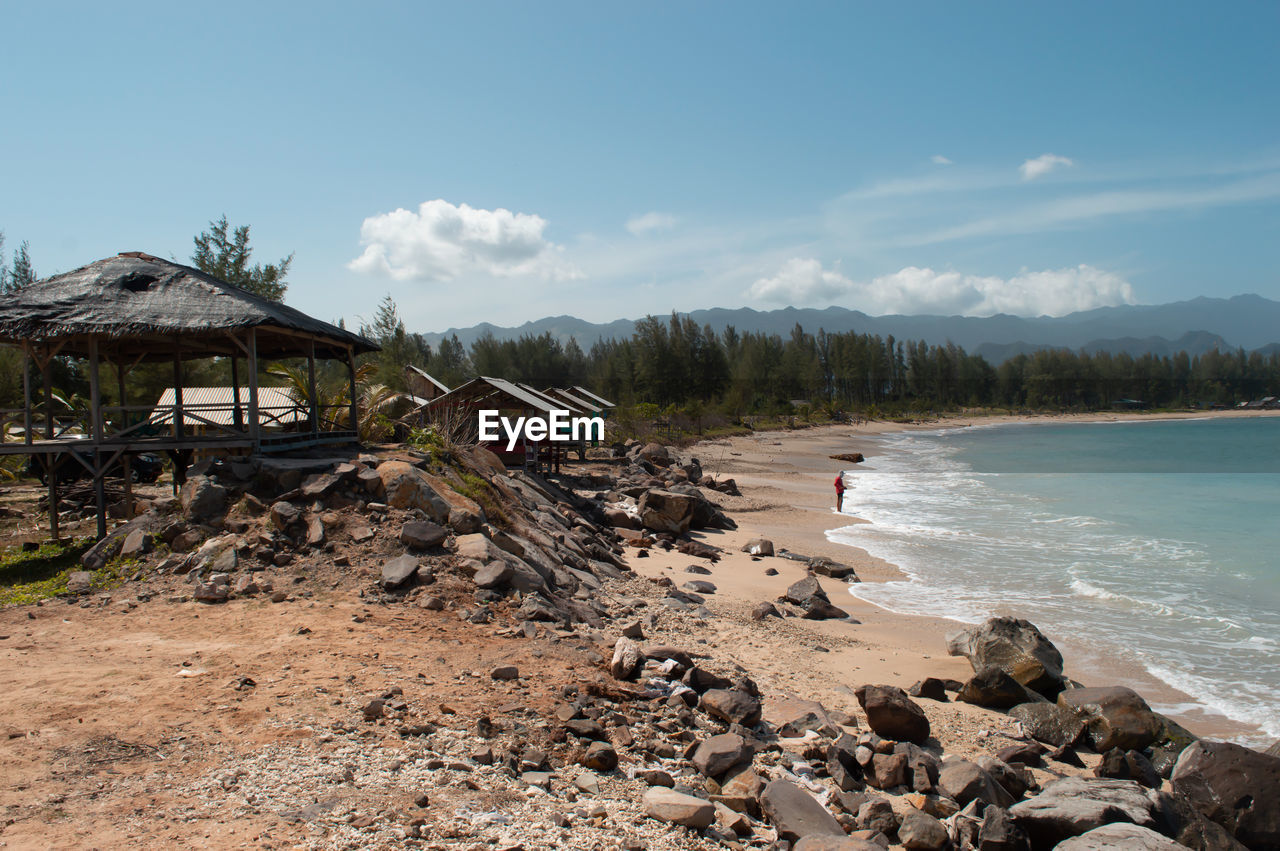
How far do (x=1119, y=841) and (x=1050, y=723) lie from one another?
2.68 m

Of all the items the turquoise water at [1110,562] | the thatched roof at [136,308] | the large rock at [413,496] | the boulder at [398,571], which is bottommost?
the turquoise water at [1110,562]

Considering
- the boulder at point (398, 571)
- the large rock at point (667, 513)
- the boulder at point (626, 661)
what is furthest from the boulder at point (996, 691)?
the large rock at point (667, 513)

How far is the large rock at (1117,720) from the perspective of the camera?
653cm

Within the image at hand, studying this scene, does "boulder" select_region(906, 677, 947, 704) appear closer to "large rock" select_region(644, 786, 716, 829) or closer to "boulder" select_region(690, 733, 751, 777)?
"boulder" select_region(690, 733, 751, 777)

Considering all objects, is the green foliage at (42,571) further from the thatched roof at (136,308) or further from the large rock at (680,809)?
the large rock at (680,809)

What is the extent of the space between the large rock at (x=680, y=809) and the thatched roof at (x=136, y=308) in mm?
9307

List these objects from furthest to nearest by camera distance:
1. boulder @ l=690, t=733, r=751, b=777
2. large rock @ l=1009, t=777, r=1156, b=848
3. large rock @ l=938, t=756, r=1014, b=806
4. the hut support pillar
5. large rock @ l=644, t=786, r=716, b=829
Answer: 1. the hut support pillar
2. large rock @ l=938, t=756, r=1014, b=806
3. boulder @ l=690, t=733, r=751, b=777
4. large rock @ l=1009, t=777, r=1156, b=848
5. large rock @ l=644, t=786, r=716, b=829

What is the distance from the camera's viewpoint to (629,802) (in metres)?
4.32

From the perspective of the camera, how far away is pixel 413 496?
29.7 feet

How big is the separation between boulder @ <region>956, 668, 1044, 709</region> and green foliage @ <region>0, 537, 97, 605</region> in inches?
376

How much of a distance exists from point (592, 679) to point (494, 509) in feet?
15.7

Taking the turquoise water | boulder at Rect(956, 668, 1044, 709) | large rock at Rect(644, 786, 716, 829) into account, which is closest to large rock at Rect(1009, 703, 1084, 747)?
boulder at Rect(956, 668, 1044, 709)

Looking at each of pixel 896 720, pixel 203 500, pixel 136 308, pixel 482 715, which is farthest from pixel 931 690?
pixel 136 308

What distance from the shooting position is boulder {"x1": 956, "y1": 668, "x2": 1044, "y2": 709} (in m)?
7.32
